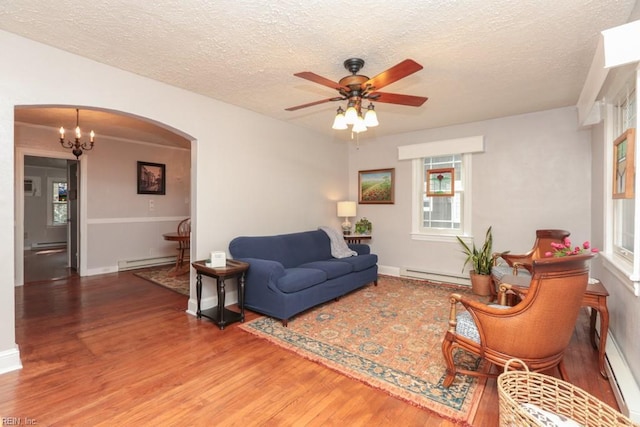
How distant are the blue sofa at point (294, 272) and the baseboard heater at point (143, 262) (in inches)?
132

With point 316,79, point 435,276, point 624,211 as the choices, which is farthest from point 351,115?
point 435,276

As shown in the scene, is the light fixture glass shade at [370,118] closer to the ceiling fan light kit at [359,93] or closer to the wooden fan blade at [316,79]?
A: the ceiling fan light kit at [359,93]

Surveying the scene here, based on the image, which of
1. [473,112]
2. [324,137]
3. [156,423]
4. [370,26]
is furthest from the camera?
[324,137]

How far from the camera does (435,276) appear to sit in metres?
4.83

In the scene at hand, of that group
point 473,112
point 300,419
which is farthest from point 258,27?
point 473,112

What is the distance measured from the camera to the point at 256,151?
4098mm

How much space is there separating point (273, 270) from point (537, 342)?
2.27m

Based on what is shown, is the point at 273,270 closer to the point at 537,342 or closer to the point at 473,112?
the point at 537,342

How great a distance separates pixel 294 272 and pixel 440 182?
2.98 metres

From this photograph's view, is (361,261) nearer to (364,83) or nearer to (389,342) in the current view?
(389,342)

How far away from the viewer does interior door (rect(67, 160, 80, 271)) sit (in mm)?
5371

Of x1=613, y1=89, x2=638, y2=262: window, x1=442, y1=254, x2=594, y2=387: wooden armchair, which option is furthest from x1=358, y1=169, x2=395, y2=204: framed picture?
x1=442, y1=254, x2=594, y2=387: wooden armchair

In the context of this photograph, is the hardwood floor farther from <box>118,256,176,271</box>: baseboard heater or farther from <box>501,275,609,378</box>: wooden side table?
<box>118,256,176,271</box>: baseboard heater

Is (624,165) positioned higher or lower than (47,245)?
higher
